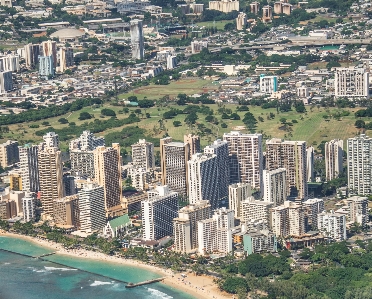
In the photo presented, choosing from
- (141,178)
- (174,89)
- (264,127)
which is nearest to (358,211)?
(141,178)

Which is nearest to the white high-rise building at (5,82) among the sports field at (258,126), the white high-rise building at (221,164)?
the sports field at (258,126)

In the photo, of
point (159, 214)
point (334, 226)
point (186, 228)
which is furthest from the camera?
point (159, 214)

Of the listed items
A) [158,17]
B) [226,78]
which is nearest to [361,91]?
[226,78]

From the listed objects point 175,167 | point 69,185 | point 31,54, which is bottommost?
point 69,185

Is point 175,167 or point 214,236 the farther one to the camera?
point 175,167

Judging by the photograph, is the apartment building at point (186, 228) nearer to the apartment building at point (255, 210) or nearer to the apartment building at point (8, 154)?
the apartment building at point (255, 210)

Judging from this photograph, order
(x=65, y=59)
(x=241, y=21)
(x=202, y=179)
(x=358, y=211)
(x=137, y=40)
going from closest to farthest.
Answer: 1. (x=358, y=211)
2. (x=202, y=179)
3. (x=65, y=59)
4. (x=137, y=40)
5. (x=241, y=21)

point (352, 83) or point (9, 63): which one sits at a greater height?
point (352, 83)

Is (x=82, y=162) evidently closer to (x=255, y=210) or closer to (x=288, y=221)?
(x=255, y=210)
